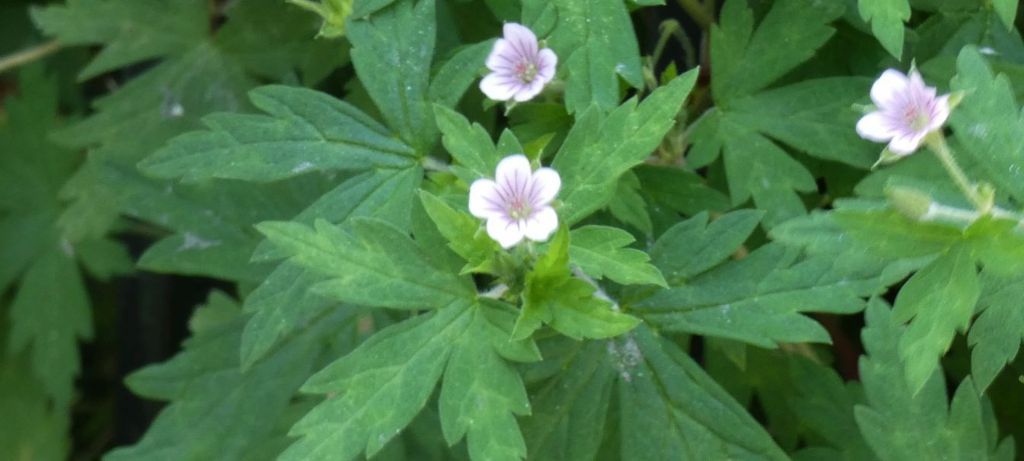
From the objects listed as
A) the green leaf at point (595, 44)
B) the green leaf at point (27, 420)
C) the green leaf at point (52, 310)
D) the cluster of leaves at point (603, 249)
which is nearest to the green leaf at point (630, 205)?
the cluster of leaves at point (603, 249)

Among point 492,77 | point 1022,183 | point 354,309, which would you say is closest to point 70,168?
point 354,309

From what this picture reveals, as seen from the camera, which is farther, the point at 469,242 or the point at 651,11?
the point at 651,11

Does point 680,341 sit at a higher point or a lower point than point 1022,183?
lower

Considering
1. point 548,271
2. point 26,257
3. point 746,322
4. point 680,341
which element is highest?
point 548,271

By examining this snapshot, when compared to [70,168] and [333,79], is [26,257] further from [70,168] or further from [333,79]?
[333,79]

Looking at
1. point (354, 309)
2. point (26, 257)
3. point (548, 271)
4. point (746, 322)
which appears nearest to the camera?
point (548, 271)

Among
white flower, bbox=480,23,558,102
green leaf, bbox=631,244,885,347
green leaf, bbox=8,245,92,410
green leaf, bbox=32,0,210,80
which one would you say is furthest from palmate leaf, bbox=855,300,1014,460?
green leaf, bbox=8,245,92,410

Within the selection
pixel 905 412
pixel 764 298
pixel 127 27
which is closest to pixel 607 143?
pixel 764 298

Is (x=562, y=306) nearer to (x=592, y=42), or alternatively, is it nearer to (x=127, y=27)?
(x=592, y=42)
